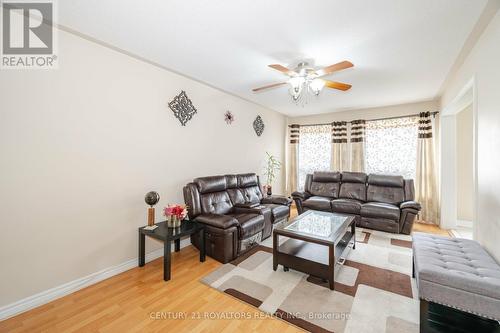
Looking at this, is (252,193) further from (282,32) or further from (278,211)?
(282,32)

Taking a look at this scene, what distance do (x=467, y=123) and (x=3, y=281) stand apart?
7015 mm

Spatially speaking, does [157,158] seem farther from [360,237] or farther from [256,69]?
[360,237]

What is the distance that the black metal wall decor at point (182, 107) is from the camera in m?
3.21

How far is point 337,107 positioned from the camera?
16.9 feet

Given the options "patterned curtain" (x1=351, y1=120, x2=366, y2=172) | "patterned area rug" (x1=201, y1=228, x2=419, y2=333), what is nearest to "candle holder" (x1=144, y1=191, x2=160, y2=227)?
"patterned area rug" (x1=201, y1=228, x2=419, y2=333)

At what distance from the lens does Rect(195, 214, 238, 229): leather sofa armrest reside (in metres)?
2.79

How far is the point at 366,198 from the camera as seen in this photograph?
457cm

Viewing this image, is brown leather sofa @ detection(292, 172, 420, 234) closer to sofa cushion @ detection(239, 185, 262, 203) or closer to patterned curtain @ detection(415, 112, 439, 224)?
patterned curtain @ detection(415, 112, 439, 224)

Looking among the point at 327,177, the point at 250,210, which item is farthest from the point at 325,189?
the point at 250,210

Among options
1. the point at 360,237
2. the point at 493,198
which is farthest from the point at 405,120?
the point at 493,198

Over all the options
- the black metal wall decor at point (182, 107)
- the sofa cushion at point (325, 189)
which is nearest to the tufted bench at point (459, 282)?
the sofa cushion at point (325, 189)

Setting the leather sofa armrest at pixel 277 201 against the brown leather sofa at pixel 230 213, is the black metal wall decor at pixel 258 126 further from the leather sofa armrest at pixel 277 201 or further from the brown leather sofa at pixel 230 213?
the leather sofa armrest at pixel 277 201

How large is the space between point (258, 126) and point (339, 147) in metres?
2.18

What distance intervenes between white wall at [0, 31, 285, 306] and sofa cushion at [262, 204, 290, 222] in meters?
1.59
